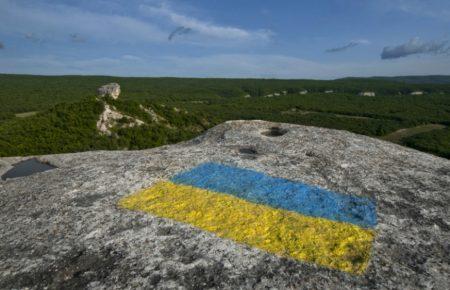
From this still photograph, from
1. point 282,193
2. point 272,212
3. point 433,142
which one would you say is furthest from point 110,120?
point 433,142

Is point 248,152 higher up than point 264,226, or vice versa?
point 248,152

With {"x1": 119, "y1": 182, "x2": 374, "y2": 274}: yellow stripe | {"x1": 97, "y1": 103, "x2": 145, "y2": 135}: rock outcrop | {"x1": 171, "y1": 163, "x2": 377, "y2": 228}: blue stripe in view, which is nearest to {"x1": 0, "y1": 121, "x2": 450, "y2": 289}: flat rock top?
{"x1": 119, "y1": 182, "x2": 374, "y2": 274}: yellow stripe

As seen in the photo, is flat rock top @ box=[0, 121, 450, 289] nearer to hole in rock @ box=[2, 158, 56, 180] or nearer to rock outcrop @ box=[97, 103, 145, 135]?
hole in rock @ box=[2, 158, 56, 180]

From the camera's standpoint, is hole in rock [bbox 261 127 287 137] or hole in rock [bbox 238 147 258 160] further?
hole in rock [bbox 261 127 287 137]

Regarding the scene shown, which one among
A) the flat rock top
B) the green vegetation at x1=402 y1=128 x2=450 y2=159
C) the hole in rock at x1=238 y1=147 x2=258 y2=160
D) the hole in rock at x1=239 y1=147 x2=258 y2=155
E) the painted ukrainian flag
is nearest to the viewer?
the flat rock top

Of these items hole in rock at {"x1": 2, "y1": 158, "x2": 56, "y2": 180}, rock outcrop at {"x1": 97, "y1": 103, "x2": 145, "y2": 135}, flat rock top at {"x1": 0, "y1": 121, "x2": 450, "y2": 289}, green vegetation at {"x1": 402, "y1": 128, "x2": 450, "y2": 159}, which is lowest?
green vegetation at {"x1": 402, "y1": 128, "x2": 450, "y2": 159}

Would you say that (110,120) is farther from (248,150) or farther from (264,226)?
(264,226)
